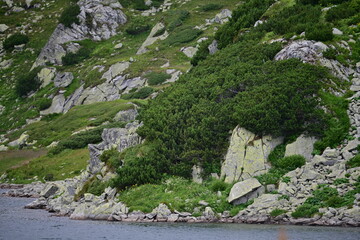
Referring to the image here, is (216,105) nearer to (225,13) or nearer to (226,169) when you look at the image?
(226,169)

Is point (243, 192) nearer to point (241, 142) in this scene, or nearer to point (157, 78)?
point (241, 142)

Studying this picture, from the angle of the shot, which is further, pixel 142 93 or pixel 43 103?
pixel 43 103

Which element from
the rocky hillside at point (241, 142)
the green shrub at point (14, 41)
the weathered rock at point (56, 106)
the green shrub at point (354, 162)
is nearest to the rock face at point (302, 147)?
the rocky hillside at point (241, 142)

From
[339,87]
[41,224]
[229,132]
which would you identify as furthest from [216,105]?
[41,224]

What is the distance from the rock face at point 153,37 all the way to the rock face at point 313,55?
249 feet

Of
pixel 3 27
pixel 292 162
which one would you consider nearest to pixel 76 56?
pixel 3 27

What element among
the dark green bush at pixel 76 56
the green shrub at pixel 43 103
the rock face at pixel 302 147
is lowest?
the green shrub at pixel 43 103

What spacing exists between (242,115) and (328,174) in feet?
33.9

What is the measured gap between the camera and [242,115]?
42531 millimetres

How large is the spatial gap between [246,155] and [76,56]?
9997cm

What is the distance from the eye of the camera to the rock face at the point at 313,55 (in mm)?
46438

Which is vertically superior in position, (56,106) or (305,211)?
(305,211)

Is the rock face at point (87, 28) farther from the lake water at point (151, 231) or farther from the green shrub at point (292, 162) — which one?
the green shrub at point (292, 162)

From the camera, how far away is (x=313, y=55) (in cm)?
4728
